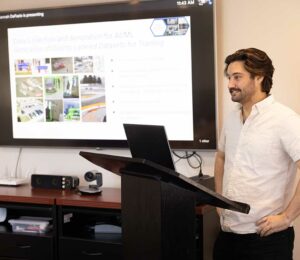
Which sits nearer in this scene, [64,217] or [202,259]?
[202,259]

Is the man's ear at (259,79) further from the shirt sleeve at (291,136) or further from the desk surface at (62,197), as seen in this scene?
the desk surface at (62,197)

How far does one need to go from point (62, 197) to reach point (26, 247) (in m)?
0.42

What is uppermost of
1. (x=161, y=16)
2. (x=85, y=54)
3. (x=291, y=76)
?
(x=161, y=16)

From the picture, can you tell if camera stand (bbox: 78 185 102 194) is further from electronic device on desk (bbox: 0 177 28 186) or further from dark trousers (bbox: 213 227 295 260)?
dark trousers (bbox: 213 227 295 260)

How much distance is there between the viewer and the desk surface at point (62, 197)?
2.83m

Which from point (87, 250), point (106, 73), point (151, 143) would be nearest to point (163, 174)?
point (151, 143)

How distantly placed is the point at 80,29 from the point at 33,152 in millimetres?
980

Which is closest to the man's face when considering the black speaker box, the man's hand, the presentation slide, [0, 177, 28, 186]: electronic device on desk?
the man's hand

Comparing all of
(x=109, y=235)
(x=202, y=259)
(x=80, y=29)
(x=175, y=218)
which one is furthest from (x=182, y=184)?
(x=80, y=29)

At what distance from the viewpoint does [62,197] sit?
2.96 m

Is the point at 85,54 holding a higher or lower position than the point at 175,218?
higher

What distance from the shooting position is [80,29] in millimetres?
3197

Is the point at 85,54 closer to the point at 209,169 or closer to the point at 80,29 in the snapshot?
the point at 80,29

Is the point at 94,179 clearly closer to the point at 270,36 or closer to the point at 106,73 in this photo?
the point at 106,73
